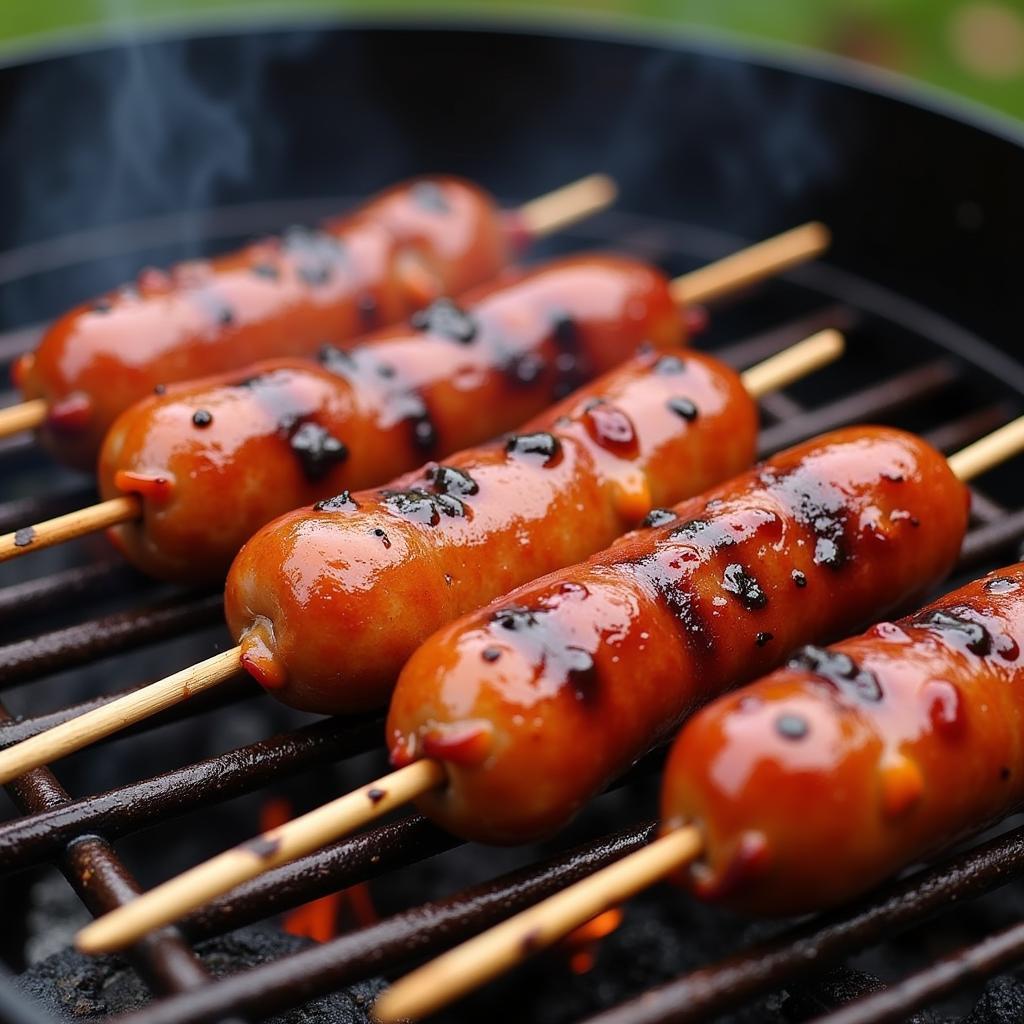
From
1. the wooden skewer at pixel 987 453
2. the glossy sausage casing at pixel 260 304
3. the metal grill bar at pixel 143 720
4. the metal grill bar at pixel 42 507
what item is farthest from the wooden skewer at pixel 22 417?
the wooden skewer at pixel 987 453

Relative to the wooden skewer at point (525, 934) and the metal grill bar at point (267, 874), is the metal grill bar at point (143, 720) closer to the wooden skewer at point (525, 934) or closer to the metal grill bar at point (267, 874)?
the metal grill bar at point (267, 874)

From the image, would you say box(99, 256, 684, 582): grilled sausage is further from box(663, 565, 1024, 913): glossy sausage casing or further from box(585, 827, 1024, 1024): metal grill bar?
box(585, 827, 1024, 1024): metal grill bar

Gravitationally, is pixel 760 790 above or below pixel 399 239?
below

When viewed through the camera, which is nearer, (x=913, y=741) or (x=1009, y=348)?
(x=913, y=741)

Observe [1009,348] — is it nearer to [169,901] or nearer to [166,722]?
[166,722]

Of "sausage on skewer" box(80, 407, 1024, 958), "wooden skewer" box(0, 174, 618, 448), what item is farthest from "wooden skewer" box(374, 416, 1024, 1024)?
"wooden skewer" box(0, 174, 618, 448)

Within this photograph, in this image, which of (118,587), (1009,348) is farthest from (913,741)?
(1009,348)

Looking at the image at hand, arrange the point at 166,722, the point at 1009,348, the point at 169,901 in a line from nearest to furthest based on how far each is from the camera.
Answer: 1. the point at 169,901
2. the point at 166,722
3. the point at 1009,348

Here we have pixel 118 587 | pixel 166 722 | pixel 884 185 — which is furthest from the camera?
pixel 884 185
